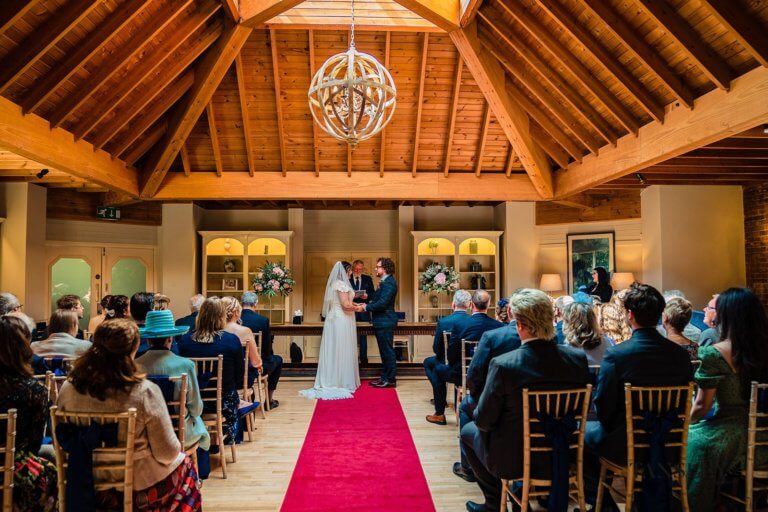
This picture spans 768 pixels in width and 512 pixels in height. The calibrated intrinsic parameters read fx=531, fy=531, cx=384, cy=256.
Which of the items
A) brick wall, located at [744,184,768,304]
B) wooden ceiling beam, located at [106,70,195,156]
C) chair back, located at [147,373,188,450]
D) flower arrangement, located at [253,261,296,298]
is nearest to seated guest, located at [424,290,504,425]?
chair back, located at [147,373,188,450]

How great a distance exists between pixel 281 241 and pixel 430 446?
21.4 feet

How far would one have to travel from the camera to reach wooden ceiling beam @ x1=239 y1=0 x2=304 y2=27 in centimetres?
576

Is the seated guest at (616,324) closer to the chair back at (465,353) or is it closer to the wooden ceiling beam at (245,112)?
the chair back at (465,353)

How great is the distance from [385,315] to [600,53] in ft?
12.9

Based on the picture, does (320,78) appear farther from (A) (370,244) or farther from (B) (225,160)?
(A) (370,244)

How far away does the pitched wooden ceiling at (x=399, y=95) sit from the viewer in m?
4.57

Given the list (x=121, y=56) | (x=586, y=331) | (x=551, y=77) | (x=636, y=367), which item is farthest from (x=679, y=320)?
(x=121, y=56)

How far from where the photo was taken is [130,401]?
7.85ft

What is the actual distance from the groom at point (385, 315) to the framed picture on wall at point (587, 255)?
4.16 m

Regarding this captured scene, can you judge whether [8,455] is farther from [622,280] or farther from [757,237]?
[757,237]

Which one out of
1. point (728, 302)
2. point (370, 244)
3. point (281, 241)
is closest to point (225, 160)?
point (281, 241)

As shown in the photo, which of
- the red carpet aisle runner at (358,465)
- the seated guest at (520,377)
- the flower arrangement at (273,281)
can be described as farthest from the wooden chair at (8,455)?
the flower arrangement at (273,281)

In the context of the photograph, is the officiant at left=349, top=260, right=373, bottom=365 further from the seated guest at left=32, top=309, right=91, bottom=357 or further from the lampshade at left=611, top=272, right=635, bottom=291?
the seated guest at left=32, top=309, right=91, bottom=357

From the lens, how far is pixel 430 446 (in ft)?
15.0
